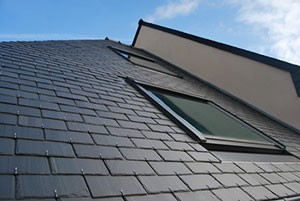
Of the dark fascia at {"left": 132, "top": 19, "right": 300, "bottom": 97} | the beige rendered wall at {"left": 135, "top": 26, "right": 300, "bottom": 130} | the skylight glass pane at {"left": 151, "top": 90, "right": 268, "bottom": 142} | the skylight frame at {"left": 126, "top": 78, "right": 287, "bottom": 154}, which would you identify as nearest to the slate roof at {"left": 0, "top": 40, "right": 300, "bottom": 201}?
the skylight frame at {"left": 126, "top": 78, "right": 287, "bottom": 154}

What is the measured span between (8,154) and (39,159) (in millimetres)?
158

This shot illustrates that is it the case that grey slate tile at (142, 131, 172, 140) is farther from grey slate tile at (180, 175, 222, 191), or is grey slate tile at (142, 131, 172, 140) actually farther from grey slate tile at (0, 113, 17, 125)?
grey slate tile at (0, 113, 17, 125)

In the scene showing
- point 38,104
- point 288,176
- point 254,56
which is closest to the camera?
point 38,104

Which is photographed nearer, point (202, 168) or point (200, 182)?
point (200, 182)

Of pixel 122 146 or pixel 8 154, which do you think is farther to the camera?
pixel 122 146

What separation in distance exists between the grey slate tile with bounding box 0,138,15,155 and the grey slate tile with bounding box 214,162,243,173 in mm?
1654

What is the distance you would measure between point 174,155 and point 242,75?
4839mm

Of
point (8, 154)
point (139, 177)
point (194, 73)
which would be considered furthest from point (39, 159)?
point (194, 73)

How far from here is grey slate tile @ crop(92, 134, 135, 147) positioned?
5.90 feet

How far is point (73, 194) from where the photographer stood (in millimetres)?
1176

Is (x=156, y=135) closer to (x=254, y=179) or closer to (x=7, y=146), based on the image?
(x=254, y=179)

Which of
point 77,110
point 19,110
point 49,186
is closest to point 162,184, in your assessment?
point 49,186

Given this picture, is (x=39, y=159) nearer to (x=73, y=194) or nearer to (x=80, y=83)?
(x=73, y=194)

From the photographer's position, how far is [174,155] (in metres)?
2.02
